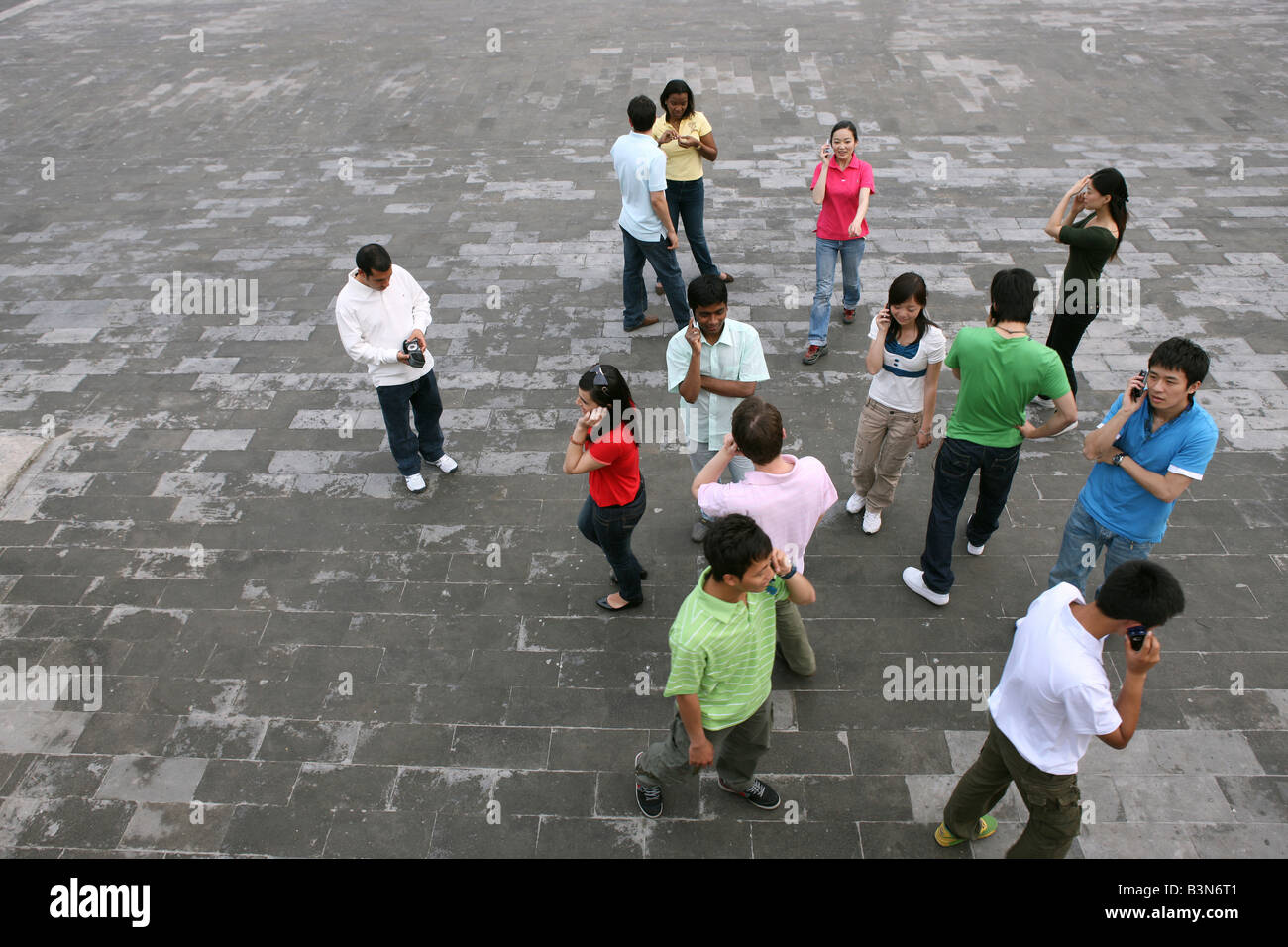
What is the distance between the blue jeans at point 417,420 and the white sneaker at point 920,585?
123 inches

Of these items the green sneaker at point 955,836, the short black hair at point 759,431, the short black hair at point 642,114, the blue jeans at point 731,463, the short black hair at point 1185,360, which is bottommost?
the green sneaker at point 955,836

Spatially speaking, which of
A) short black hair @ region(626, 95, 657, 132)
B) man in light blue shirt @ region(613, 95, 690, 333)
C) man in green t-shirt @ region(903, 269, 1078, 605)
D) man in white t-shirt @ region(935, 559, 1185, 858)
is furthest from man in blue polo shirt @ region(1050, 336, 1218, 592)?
short black hair @ region(626, 95, 657, 132)

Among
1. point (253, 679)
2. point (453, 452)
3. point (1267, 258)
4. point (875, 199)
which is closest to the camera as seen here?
point (253, 679)

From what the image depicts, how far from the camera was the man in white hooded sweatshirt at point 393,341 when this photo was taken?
15.9ft

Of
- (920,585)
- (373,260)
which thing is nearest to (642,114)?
(373,260)

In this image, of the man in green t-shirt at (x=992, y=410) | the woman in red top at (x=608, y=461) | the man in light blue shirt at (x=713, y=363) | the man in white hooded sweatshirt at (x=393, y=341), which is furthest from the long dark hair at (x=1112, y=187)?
the man in white hooded sweatshirt at (x=393, y=341)

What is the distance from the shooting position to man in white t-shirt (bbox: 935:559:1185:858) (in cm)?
257

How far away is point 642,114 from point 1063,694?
16.5ft

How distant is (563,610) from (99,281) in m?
6.53

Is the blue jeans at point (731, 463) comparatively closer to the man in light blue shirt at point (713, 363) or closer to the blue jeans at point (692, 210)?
the man in light blue shirt at point (713, 363)
